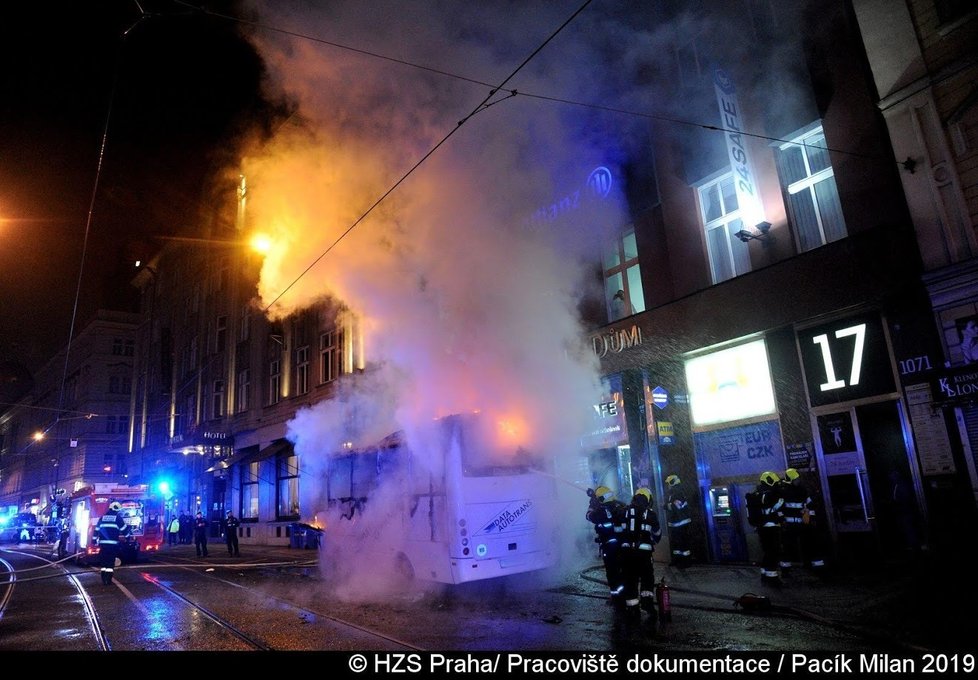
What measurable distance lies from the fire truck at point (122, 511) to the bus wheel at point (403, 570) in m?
14.0

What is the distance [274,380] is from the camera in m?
26.7

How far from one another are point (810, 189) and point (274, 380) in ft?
75.9

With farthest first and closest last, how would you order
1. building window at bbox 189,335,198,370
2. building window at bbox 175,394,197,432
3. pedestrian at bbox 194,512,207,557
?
building window at bbox 189,335,198,370 < building window at bbox 175,394,197,432 < pedestrian at bbox 194,512,207,557

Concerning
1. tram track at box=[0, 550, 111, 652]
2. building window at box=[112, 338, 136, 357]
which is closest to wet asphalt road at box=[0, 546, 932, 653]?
tram track at box=[0, 550, 111, 652]

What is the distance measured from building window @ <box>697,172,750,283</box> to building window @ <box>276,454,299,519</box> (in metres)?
18.4

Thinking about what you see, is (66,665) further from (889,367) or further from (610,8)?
(610,8)

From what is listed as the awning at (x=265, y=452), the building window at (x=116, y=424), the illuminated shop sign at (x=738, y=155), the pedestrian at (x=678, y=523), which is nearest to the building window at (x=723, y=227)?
the illuminated shop sign at (x=738, y=155)

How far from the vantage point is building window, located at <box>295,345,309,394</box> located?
24500mm

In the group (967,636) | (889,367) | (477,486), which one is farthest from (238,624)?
(889,367)

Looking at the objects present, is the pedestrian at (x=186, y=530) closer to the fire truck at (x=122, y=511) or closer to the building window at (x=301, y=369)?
the fire truck at (x=122, y=511)

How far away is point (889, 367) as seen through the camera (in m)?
9.03

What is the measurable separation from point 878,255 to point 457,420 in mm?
6925

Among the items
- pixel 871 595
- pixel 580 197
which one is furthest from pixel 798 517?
pixel 580 197

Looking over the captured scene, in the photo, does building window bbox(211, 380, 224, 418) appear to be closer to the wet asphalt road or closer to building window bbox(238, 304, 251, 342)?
building window bbox(238, 304, 251, 342)
